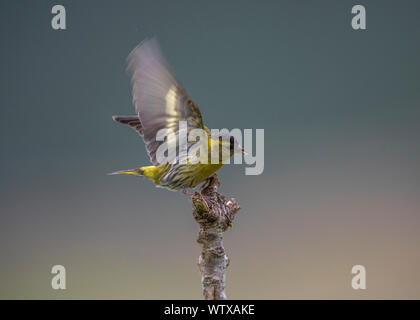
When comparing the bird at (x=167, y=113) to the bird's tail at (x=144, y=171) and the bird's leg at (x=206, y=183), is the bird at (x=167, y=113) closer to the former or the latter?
the bird's leg at (x=206, y=183)

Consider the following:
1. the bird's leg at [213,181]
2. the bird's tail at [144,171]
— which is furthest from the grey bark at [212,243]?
the bird's tail at [144,171]

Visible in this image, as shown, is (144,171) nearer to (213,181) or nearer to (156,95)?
(213,181)

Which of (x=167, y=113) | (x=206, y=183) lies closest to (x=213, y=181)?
(x=206, y=183)

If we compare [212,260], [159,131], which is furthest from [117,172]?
[212,260]

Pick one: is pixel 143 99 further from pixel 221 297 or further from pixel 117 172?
pixel 221 297

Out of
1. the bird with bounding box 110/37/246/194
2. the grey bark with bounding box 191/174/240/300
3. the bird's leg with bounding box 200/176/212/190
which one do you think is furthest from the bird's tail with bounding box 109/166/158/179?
the grey bark with bounding box 191/174/240/300

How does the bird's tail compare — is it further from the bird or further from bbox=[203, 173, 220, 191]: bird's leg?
bbox=[203, 173, 220, 191]: bird's leg
